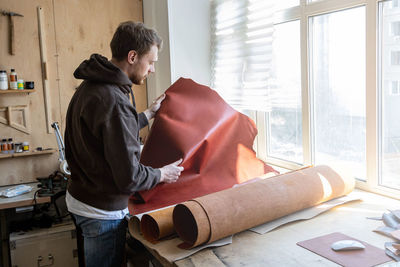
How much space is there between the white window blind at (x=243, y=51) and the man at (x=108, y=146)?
1.20 meters

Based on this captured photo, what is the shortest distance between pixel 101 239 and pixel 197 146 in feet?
2.37

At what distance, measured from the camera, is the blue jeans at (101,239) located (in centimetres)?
176

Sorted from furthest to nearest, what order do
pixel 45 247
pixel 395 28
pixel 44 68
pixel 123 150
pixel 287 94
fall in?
pixel 44 68, pixel 45 247, pixel 287 94, pixel 395 28, pixel 123 150

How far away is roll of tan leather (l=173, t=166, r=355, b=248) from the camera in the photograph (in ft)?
4.97

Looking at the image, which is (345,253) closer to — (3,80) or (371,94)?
(371,94)

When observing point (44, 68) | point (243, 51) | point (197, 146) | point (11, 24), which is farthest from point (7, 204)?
point (243, 51)

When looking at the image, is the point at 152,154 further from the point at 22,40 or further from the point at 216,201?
the point at 22,40

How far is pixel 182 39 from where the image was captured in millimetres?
3305

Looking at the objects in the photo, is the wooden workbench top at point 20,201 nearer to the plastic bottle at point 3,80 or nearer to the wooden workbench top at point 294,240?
the plastic bottle at point 3,80

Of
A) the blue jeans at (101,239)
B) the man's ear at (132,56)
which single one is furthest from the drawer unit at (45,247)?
the man's ear at (132,56)

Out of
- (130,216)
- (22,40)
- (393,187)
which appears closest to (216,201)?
(130,216)

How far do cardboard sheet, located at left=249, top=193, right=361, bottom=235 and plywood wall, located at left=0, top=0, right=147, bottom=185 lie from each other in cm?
236

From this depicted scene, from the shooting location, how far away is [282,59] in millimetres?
2799

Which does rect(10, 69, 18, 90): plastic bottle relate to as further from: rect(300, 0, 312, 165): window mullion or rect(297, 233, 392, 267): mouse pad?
rect(297, 233, 392, 267): mouse pad
